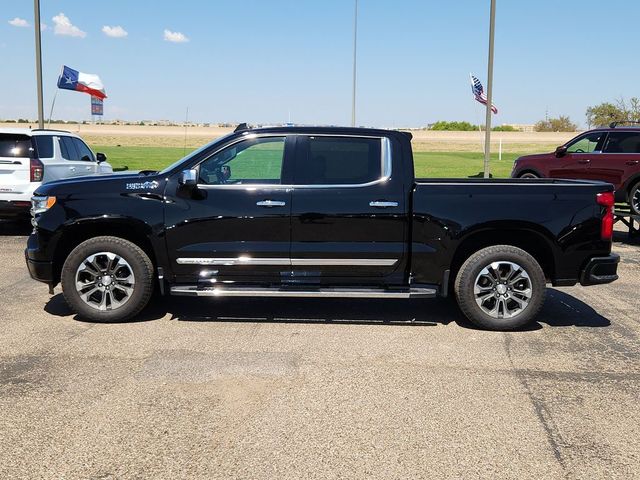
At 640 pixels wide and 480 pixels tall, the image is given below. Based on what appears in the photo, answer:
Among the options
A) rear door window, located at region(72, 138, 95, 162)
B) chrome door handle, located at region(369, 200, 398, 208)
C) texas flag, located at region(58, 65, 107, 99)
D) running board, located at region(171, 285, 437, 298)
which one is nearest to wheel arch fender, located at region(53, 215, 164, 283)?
running board, located at region(171, 285, 437, 298)

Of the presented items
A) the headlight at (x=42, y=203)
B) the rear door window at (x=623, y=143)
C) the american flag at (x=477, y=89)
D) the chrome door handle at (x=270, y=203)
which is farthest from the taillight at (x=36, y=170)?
the american flag at (x=477, y=89)

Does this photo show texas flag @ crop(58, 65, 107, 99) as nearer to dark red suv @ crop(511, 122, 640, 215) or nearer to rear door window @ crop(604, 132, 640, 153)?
dark red suv @ crop(511, 122, 640, 215)

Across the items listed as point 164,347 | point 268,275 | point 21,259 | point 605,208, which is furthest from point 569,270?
point 21,259

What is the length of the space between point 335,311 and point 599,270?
2.60 m

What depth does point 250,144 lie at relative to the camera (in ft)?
20.0

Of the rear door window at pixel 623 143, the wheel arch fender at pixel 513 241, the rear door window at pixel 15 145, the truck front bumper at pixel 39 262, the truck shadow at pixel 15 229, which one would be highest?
the rear door window at pixel 623 143

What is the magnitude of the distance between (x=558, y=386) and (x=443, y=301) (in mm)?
2799

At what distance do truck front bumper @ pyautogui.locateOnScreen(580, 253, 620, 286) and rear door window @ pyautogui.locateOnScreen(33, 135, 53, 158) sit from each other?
29.3ft

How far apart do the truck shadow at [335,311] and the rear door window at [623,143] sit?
6174mm

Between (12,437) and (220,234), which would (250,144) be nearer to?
(220,234)

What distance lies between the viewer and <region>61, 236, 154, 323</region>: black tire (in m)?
6.00

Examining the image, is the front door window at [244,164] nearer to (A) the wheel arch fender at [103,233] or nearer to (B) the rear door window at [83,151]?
(A) the wheel arch fender at [103,233]

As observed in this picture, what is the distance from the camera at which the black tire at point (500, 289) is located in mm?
5914

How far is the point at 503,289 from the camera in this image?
19.6 ft
